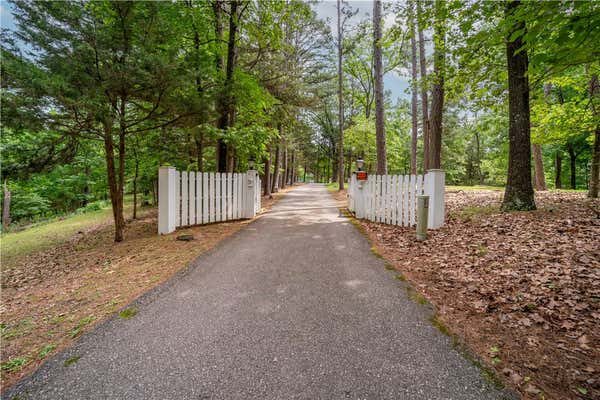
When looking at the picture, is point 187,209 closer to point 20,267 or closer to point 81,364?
point 20,267

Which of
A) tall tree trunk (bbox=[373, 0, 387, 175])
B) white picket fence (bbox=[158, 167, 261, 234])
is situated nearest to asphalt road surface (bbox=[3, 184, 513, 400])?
white picket fence (bbox=[158, 167, 261, 234])

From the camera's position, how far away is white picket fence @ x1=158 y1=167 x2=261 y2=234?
5.73 meters

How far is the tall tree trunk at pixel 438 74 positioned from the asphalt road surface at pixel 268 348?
705 centimetres

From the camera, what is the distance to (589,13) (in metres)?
1.95

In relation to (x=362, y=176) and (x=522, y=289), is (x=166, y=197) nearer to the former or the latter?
(x=362, y=176)

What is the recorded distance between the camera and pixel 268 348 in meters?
1.96

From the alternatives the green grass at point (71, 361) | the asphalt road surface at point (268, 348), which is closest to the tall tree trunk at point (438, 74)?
the asphalt road surface at point (268, 348)

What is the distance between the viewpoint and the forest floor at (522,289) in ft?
5.86

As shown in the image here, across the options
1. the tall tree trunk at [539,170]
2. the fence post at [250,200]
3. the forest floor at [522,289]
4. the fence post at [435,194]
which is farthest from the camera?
the tall tree trunk at [539,170]

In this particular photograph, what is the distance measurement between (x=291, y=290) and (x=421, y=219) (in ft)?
10.2

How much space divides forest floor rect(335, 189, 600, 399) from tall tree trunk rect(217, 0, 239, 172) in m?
5.12

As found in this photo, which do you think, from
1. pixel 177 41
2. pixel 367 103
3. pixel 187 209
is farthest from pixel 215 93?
pixel 367 103

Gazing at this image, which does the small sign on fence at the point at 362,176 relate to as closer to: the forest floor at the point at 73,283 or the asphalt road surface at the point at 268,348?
the forest floor at the point at 73,283

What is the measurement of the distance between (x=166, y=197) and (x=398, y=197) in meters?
5.39
